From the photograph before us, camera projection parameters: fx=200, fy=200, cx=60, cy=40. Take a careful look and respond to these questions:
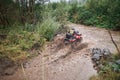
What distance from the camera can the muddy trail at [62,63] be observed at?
5922mm

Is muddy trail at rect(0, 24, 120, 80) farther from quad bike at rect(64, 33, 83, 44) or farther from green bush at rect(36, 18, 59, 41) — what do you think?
green bush at rect(36, 18, 59, 41)

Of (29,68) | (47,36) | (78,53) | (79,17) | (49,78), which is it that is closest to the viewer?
(49,78)

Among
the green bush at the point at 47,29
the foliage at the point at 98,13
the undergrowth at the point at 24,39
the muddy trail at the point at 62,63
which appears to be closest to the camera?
the muddy trail at the point at 62,63

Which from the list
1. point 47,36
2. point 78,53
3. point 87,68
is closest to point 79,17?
point 47,36

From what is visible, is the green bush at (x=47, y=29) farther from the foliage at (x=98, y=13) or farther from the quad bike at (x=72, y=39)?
the foliage at (x=98, y=13)

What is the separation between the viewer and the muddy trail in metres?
5.92

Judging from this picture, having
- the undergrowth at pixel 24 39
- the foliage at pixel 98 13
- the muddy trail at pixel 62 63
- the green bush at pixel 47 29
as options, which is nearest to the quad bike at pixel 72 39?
the muddy trail at pixel 62 63

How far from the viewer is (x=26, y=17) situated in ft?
34.0

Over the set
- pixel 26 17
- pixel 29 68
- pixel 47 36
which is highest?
pixel 26 17

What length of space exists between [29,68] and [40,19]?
4.64 metres

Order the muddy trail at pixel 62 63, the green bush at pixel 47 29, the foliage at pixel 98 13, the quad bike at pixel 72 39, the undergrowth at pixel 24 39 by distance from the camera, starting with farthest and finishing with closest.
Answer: the foliage at pixel 98 13
the green bush at pixel 47 29
the quad bike at pixel 72 39
the undergrowth at pixel 24 39
the muddy trail at pixel 62 63

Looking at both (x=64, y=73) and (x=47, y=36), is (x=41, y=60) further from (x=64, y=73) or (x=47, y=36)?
(x=47, y=36)

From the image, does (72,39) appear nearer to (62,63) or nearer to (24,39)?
(62,63)

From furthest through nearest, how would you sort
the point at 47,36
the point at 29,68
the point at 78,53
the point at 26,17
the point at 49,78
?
the point at 26,17, the point at 47,36, the point at 78,53, the point at 29,68, the point at 49,78
